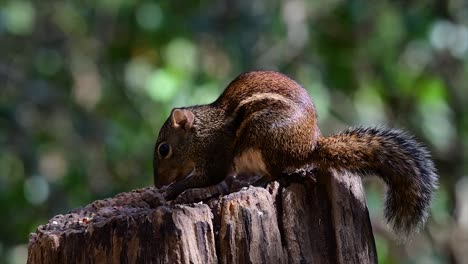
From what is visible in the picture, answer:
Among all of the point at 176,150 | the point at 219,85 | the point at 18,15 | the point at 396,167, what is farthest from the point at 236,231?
the point at 18,15

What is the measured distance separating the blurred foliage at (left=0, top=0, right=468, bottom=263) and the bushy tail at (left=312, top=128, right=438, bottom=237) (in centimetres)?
202

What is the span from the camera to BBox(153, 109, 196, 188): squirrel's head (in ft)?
11.5

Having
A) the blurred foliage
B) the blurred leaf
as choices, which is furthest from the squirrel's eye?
the blurred leaf

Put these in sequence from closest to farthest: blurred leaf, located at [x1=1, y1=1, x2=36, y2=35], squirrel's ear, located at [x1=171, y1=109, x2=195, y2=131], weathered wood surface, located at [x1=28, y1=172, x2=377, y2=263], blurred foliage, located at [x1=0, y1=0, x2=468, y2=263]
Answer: weathered wood surface, located at [x1=28, y1=172, x2=377, y2=263] → squirrel's ear, located at [x1=171, y1=109, x2=195, y2=131] → blurred foliage, located at [x1=0, y1=0, x2=468, y2=263] → blurred leaf, located at [x1=1, y1=1, x2=36, y2=35]

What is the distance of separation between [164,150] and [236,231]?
4.37ft

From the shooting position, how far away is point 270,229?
91.7 inches

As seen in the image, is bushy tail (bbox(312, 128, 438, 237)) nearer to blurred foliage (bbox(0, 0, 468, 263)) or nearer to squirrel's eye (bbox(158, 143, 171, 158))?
squirrel's eye (bbox(158, 143, 171, 158))

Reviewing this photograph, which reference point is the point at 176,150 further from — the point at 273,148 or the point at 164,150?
the point at 273,148

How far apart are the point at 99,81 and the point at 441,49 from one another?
8.20ft

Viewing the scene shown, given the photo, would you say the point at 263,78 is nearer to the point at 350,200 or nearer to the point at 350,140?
the point at 350,140

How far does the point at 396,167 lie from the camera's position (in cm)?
273

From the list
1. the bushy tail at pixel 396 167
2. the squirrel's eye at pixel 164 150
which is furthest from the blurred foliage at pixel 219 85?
the bushy tail at pixel 396 167

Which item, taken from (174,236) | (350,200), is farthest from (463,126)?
(174,236)

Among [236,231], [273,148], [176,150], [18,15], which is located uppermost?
[18,15]
